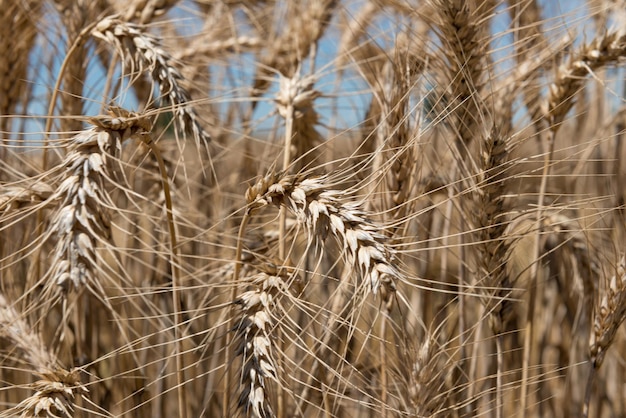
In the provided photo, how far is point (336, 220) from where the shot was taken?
84cm

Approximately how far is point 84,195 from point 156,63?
29 centimetres

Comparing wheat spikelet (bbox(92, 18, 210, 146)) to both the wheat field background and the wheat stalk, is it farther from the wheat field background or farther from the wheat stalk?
the wheat stalk

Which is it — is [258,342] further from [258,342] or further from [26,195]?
[26,195]

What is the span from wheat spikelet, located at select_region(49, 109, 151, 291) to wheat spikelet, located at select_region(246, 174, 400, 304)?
19 centimetres

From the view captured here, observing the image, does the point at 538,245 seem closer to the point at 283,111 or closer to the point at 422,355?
the point at 422,355

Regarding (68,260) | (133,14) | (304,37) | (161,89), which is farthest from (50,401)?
(304,37)

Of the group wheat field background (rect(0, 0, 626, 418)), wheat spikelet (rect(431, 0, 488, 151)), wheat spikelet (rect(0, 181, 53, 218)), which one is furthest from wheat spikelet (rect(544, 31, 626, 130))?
wheat spikelet (rect(0, 181, 53, 218))

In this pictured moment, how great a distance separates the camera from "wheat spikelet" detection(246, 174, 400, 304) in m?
0.80

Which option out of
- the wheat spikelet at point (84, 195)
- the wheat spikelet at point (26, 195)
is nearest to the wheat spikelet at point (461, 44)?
the wheat spikelet at point (84, 195)

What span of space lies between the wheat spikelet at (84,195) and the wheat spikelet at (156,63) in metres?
0.10

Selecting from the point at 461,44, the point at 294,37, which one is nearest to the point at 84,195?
the point at 461,44

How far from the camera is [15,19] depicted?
1.51m

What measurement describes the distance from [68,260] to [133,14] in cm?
78

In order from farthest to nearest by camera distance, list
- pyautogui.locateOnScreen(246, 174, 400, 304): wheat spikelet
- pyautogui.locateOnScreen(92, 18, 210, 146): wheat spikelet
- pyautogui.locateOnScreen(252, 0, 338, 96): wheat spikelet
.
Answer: pyautogui.locateOnScreen(252, 0, 338, 96): wheat spikelet
pyautogui.locateOnScreen(92, 18, 210, 146): wheat spikelet
pyautogui.locateOnScreen(246, 174, 400, 304): wheat spikelet
